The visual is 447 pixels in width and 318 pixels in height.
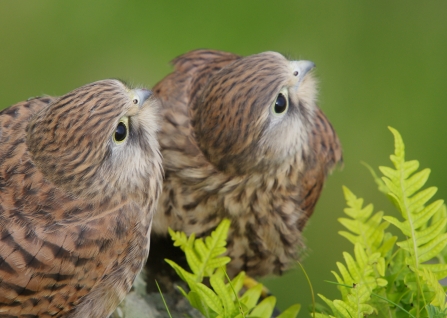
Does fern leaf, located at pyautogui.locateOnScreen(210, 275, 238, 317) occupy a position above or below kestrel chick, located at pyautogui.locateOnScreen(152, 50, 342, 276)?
below

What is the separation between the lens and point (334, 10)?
21.5ft

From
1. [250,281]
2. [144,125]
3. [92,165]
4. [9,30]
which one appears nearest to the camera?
[92,165]

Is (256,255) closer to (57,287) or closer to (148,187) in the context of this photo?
(148,187)

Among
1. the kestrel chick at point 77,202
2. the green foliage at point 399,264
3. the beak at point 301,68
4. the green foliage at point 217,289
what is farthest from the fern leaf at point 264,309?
the beak at point 301,68

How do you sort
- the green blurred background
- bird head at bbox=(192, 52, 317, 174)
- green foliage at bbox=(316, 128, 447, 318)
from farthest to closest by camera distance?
the green blurred background < bird head at bbox=(192, 52, 317, 174) < green foliage at bbox=(316, 128, 447, 318)

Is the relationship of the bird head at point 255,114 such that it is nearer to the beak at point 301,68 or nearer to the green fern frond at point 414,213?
the beak at point 301,68

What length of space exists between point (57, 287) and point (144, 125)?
754mm

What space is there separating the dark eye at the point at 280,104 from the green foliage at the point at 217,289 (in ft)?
1.91

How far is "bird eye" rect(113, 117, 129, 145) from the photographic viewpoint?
9.02ft

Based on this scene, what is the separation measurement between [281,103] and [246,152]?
0.91ft

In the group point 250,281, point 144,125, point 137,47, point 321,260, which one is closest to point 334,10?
point 137,47

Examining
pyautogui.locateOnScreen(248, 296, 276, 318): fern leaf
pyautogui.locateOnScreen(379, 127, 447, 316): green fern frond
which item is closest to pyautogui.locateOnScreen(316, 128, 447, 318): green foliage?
pyautogui.locateOnScreen(379, 127, 447, 316): green fern frond

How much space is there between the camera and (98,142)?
2.65 meters

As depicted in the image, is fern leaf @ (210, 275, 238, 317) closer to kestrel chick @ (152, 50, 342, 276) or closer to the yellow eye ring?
kestrel chick @ (152, 50, 342, 276)
